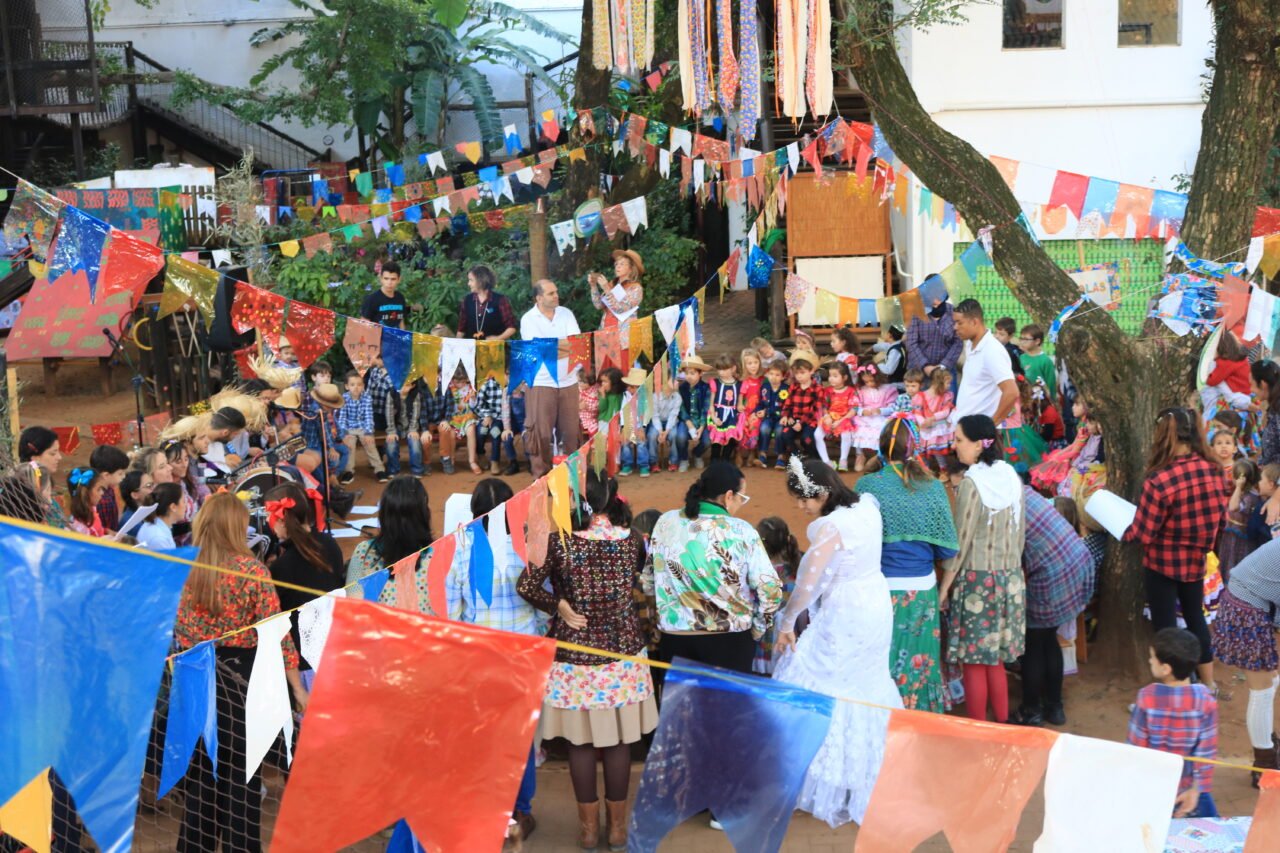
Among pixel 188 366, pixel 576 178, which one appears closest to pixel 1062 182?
pixel 576 178

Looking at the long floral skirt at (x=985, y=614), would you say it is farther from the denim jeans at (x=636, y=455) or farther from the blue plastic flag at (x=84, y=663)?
the denim jeans at (x=636, y=455)

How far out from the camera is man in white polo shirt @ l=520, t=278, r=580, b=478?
990 centimetres

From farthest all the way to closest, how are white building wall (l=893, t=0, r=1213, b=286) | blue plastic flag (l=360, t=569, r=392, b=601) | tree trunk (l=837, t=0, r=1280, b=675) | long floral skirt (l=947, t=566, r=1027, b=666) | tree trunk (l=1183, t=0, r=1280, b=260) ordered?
white building wall (l=893, t=0, r=1213, b=286) → tree trunk (l=837, t=0, r=1280, b=675) → tree trunk (l=1183, t=0, r=1280, b=260) → long floral skirt (l=947, t=566, r=1027, b=666) → blue plastic flag (l=360, t=569, r=392, b=601)

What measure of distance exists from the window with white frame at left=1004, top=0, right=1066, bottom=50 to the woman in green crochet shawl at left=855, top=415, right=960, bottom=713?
9.65 meters

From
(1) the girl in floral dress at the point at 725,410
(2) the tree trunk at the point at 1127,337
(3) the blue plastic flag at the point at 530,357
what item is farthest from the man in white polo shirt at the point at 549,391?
(2) the tree trunk at the point at 1127,337

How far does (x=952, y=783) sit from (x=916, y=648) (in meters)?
2.20

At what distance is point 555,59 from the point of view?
839 inches

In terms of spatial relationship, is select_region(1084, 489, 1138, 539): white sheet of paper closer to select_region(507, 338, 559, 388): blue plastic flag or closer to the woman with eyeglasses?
the woman with eyeglasses

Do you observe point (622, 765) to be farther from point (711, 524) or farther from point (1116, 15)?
point (1116, 15)

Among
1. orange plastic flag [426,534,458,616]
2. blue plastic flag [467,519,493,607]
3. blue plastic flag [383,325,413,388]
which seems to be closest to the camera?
orange plastic flag [426,534,458,616]

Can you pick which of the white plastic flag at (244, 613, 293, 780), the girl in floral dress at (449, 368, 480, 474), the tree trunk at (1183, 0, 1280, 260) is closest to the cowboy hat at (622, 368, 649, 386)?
the girl in floral dress at (449, 368, 480, 474)

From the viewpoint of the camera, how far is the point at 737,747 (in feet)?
14.0

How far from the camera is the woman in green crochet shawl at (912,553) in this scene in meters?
6.05

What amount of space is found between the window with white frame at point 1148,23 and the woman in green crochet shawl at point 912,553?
10236 mm
